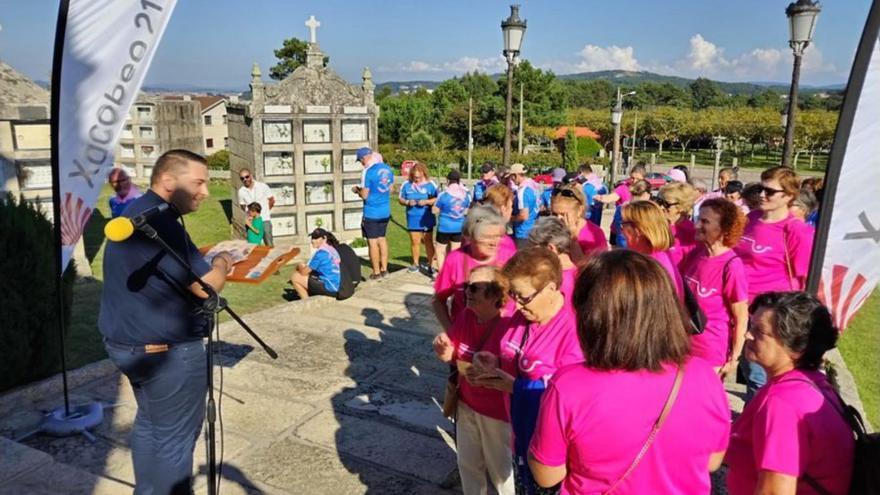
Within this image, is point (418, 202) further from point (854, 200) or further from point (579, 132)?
point (579, 132)

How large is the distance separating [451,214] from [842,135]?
5.78 meters

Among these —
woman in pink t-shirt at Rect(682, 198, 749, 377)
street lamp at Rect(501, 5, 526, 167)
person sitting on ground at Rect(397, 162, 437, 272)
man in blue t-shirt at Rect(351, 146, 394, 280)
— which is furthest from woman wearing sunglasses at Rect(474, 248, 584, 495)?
street lamp at Rect(501, 5, 526, 167)

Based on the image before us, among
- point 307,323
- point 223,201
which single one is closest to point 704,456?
point 307,323

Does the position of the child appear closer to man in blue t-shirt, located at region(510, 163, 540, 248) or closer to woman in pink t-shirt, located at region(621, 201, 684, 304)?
man in blue t-shirt, located at region(510, 163, 540, 248)

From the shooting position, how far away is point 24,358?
4.75 meters

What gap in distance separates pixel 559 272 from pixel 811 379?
0.98 metres

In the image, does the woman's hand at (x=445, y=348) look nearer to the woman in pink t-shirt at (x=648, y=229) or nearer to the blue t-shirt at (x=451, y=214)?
the woman in pink t-shirt at (x=648, y=229)

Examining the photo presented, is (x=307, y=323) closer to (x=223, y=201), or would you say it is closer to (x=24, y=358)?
(x=24, y=358)

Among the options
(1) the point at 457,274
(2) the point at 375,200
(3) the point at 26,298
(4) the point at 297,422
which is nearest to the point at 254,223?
(2) the point at 375,200

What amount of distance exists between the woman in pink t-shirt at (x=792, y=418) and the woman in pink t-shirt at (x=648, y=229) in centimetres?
128

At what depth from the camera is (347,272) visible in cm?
775

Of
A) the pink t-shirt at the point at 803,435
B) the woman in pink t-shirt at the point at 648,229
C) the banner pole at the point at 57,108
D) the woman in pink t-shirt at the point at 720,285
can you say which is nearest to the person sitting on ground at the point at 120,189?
the banner pole at the point at 57,108

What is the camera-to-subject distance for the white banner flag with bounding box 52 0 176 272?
3537 mm

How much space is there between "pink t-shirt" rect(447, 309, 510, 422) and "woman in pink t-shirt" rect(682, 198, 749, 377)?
1.42 metres
